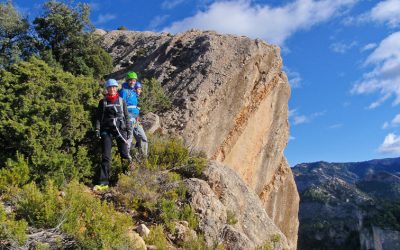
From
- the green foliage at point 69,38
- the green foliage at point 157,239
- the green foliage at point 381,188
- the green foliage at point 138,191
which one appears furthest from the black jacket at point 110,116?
the green foliage at point 381,188

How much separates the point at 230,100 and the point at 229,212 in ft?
23.5

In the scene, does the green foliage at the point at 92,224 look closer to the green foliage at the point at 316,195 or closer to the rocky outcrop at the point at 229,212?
the rocky outcrop at the point at 229,212

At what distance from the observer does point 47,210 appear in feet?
20.3

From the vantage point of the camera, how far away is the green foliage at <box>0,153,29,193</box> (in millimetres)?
7312

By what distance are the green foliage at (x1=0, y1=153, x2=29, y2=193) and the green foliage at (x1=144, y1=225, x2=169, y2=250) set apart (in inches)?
95.5

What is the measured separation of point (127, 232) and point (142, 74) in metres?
12.0

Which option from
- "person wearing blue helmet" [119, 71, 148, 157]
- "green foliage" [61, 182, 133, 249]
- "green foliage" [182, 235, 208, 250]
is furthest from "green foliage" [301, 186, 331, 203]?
"green foliage" [61, 182, 133, 249]

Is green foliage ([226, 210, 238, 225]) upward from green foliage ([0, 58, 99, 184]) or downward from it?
downward

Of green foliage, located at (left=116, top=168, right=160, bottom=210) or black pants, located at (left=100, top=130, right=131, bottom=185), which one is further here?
black pants, located at (left=100, top=130, right=131, bottom=185)

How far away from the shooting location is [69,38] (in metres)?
17.1

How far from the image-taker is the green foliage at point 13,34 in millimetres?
15539

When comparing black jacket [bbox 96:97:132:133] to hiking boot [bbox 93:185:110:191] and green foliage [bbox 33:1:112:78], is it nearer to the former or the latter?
hiking boot [bbox 93:185:110:191]

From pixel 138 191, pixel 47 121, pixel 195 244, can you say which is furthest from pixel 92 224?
pixel 47 121

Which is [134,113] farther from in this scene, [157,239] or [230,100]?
[230,100]
